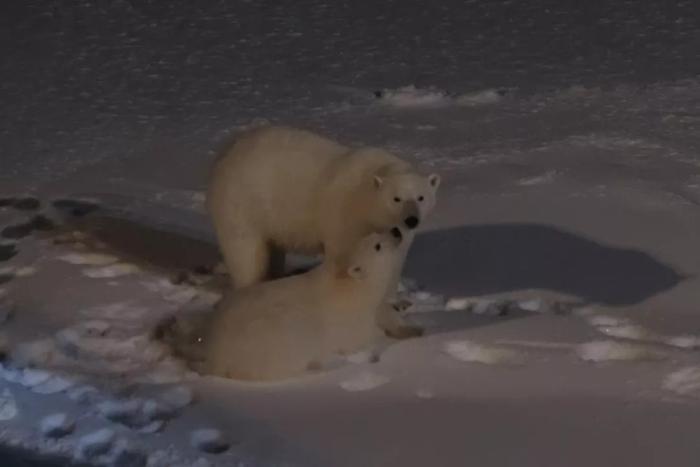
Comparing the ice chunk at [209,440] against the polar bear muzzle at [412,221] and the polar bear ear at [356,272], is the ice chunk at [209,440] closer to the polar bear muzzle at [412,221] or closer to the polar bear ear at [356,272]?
the polar bear ear at [356,272]

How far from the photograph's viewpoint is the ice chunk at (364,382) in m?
2.39

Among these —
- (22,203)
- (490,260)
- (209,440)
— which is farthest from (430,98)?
(209,440)

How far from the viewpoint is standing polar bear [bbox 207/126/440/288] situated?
8.11ft

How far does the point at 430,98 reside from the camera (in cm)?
418

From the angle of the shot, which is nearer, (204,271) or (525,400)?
(525,400)

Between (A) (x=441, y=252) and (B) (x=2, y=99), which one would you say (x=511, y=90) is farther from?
(B) (x=2, y=99)

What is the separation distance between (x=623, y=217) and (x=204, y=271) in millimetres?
1055

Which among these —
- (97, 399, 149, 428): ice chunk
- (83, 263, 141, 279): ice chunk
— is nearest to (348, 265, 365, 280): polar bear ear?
(97, 399, 149, 428): ice chunk

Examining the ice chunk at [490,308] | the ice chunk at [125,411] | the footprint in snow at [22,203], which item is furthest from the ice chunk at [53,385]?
the footprint in snow at [22,203]

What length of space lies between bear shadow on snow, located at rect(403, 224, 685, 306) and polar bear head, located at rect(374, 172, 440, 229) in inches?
17.1

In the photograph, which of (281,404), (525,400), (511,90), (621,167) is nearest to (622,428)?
(525,400)

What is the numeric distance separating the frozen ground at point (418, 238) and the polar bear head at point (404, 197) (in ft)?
0.92

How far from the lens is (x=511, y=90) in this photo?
4.22m

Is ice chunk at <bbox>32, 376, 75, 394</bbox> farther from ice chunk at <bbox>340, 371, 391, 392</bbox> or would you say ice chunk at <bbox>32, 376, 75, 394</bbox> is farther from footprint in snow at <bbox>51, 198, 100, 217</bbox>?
footprint in snow at <bbox>51, 198, 100, 217</bbox>
